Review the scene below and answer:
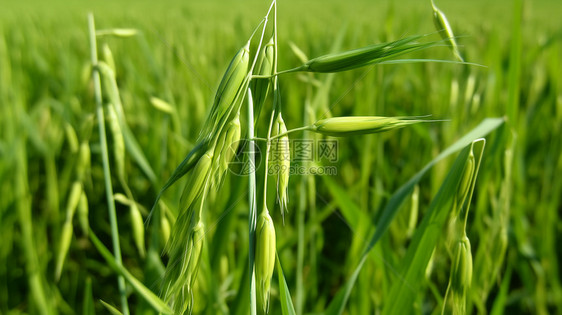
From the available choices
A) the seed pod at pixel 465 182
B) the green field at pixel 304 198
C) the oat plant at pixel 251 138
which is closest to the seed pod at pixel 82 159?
the green field at pixel 304 198

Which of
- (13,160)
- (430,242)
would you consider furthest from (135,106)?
(430,242)

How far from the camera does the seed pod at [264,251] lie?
0.24 m

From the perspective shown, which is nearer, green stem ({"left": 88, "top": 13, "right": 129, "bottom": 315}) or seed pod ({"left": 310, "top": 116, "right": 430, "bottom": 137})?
seed pod ({"left": 310, "top": 116, "right": 430, "bottom": 137})

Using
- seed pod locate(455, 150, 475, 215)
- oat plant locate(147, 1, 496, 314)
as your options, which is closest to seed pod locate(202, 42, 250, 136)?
oat plant locate(147, 1, 496, 314)

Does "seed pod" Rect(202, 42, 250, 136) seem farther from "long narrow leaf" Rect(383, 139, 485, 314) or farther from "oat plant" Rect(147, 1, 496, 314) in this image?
"long narrow leaf" Rect(383, 139, 485, 314)

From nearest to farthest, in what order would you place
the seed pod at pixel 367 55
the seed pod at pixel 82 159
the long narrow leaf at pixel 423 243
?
1. the seed pod at pixel 367 55
2. the long narrow leaf at pixel 423 243
3. the seed pod at pixel 82 159

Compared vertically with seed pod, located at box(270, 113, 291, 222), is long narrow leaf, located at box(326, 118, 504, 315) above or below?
below

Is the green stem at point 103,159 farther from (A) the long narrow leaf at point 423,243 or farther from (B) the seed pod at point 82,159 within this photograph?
(A) the long narrow leaf at point 423,243

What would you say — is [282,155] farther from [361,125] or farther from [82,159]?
[82,159]

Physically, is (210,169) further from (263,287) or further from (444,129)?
(444,129)

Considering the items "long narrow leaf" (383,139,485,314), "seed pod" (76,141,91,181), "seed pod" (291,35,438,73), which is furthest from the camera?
"seed pod" (76,141,91,181)

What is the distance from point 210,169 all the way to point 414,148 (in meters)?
0.85

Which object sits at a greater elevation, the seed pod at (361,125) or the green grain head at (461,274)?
the seed pod at (361,125)

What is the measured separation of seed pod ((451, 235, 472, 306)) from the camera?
30 centimetres
